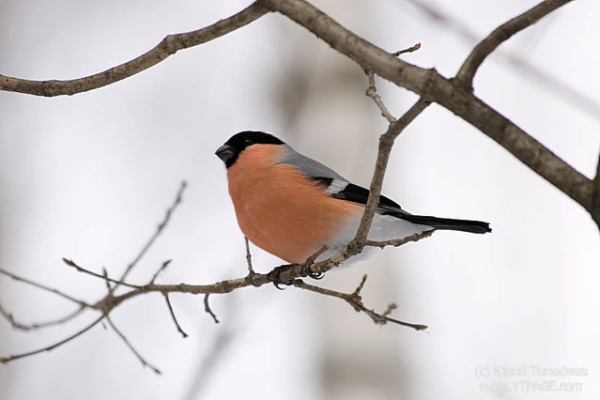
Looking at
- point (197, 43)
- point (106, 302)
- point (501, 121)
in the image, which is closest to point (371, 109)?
point (106, 302)

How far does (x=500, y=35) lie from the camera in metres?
1.21

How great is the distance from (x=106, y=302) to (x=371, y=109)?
226 cm

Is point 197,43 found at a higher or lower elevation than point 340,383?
higher

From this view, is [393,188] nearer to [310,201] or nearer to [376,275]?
[376,275]

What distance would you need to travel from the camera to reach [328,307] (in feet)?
12.9

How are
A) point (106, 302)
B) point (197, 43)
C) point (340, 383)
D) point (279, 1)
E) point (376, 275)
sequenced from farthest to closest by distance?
point (376, 275)
point (340, 383)
point (106, 302)
point (197, 43)
point (279, 1)

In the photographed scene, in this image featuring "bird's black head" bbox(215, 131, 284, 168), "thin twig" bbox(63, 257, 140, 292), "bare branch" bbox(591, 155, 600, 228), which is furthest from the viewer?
"bird's black head" bbox(215, 131, 284, 168)

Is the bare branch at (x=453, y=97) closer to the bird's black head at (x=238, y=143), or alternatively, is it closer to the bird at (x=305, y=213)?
the bird at (x=305, y=213)

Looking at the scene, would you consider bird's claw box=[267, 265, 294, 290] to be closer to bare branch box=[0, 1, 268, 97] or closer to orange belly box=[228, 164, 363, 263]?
orange belly box=[228, 164, 363, 263]

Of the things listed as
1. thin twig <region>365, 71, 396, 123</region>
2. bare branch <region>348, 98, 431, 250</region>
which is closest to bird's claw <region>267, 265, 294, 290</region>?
bare branch <region>348, 98, 431, 250</region>

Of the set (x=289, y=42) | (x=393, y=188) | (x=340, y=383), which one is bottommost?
(x=340, y=383)

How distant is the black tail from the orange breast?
0.25 m

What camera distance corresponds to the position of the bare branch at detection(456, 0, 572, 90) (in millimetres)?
1200

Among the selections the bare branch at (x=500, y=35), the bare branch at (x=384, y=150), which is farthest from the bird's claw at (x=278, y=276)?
the bare branch at (x=500, y=35)
